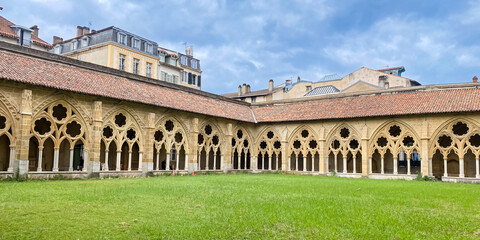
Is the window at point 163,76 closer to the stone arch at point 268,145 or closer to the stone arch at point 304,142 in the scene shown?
the stone arch at point 268,145

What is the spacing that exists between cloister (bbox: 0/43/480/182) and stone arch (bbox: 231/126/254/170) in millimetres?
87

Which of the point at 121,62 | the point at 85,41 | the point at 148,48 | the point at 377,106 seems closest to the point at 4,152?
the point at 121,62

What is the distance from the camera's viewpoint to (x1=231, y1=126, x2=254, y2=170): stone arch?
3153 centimetres

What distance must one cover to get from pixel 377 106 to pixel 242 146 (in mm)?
10887

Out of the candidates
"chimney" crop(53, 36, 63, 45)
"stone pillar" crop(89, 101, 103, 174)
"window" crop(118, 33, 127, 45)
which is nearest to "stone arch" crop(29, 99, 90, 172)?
"stone pillar" crop(89, 101, 103, 174)

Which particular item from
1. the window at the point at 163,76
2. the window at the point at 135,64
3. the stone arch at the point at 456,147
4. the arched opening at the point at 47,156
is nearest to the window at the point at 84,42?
the window at the point at 135,64

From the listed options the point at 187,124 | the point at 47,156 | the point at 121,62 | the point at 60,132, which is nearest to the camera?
the point at 60,132

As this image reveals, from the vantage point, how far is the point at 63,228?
6.98 meters

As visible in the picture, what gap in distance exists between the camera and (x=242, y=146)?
105ft

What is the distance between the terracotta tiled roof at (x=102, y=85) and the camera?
18.7 m

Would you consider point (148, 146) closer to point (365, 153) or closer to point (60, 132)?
point (60, 132)

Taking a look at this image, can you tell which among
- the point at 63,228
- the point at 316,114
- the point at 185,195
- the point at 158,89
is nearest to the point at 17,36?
the point at 158,89

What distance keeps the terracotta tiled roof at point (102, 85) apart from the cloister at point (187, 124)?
8 centimetres

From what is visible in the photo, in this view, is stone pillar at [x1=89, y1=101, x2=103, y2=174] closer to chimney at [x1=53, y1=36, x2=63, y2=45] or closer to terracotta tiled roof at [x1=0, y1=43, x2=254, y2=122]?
terracotta tiled roof at [x1=0, y1=43, x2=254, y2=122]
